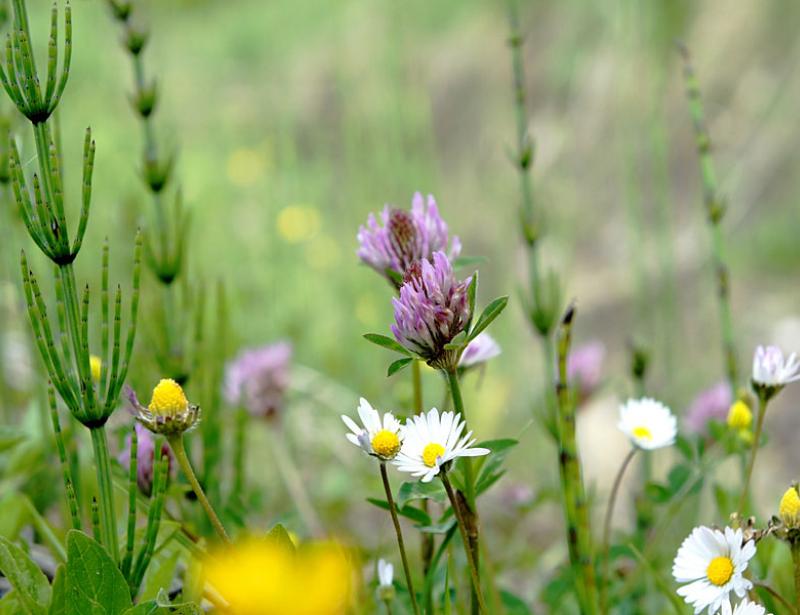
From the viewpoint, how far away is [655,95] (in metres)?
1.20

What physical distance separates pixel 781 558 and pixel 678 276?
1.83 metres

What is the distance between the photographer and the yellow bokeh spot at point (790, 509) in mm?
479

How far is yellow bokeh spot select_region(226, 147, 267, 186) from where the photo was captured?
9.43 feet

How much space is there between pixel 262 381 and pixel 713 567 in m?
0.76

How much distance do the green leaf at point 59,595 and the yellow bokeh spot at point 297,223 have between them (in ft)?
6.97

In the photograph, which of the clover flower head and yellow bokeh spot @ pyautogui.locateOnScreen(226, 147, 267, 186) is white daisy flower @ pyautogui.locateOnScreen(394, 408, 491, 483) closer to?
the clover flower head

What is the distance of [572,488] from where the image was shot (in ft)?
1.86

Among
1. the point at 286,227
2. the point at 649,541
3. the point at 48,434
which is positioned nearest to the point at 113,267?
the point at 286,227

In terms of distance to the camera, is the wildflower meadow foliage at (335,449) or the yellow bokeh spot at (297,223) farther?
the yellow bokeh spot at (297,223)

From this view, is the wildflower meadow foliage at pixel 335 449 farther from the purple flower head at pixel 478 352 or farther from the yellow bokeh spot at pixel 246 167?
the yellow bokeh spot at pixel 246 167

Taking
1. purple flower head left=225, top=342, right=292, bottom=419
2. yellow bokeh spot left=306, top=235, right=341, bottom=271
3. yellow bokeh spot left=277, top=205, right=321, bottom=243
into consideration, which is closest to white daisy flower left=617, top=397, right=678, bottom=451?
purple flower head left=225, top=342, right=292, bottom=419

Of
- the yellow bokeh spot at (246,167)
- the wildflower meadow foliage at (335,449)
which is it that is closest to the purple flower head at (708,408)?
the wildflower meadow foliage at (335,449)

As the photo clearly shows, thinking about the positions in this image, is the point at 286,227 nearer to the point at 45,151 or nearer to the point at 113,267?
the point at 113,267

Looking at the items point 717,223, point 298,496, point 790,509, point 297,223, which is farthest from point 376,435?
point 297,223
